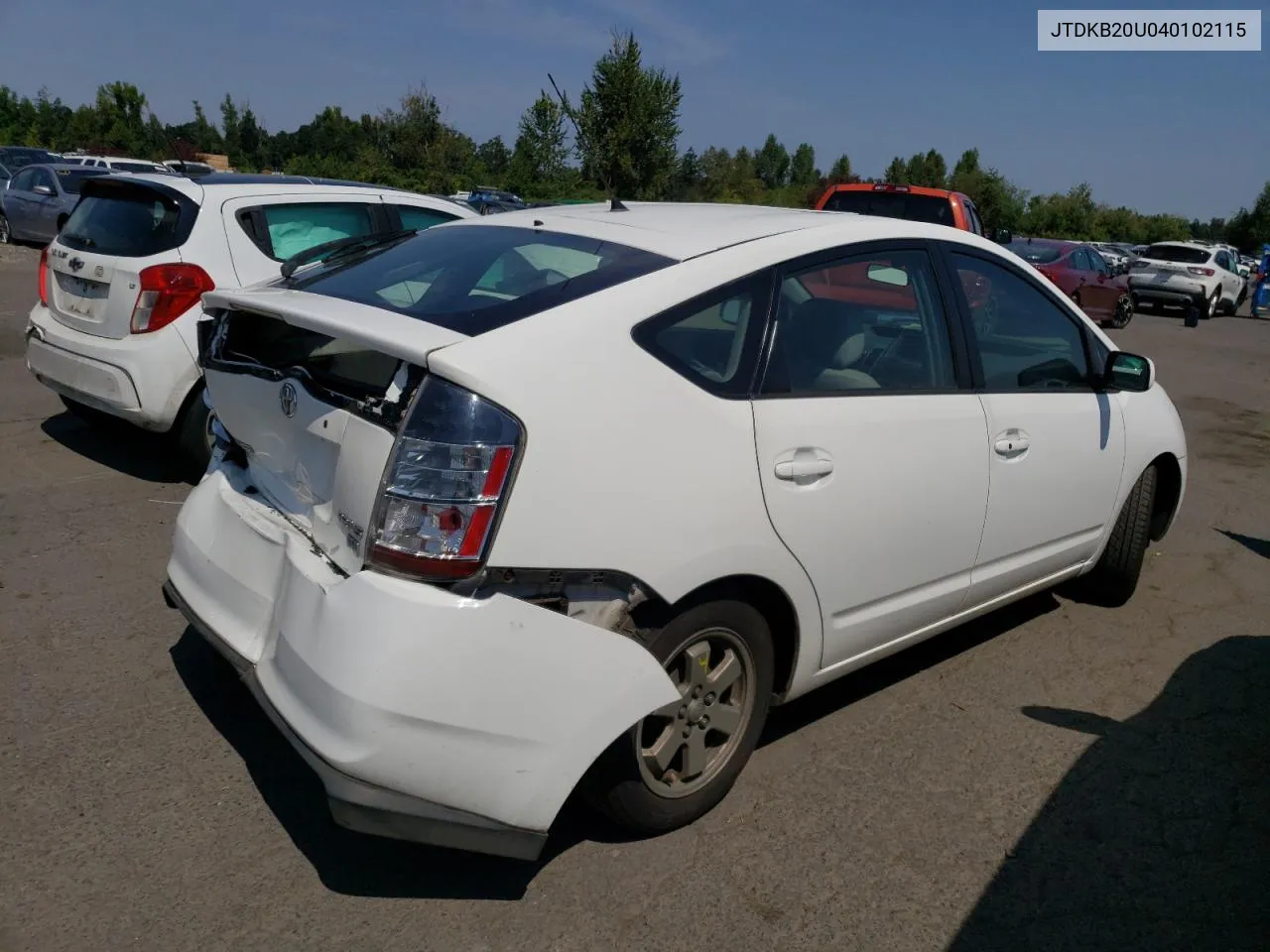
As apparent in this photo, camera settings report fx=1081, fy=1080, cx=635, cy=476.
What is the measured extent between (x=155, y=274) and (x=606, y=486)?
4051mm

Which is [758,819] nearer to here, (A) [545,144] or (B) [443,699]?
(B) [443,699]

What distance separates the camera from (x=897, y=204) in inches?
468

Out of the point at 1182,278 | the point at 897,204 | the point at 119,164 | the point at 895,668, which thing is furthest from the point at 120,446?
the point at 1182,278

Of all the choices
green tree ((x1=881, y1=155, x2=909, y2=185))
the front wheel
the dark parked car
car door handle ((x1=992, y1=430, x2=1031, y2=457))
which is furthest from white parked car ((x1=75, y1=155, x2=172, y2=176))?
green tree ((x1=881, y1=155, x2=909, y2=185))

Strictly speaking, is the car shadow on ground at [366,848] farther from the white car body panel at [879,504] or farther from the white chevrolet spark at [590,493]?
the white car body panel at [879,504]

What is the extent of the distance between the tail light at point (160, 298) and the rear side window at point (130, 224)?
0.16 m

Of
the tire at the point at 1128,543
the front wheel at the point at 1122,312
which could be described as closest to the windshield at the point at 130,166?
the front wheel at the point at 1122,312

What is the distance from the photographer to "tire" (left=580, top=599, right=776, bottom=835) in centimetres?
282

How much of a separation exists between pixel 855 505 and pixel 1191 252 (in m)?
27.0

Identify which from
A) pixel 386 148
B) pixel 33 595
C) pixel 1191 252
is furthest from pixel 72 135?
pixel 33 595

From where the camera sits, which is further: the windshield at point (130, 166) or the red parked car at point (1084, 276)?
the windshield at point (130, 166)

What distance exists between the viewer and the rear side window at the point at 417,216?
275 inches

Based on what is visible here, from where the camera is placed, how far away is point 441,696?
2406mm

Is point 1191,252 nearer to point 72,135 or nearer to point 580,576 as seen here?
point 580,576
